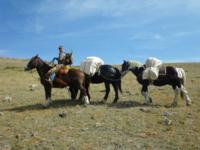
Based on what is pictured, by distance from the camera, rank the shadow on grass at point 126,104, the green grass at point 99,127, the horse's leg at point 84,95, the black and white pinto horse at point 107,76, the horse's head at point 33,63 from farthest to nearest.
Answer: the black and white pinto horse at point 107,76 → the horse's head at point 33,63 → the horse's leg at point 84,95 → the shadow on grass at point 126,104 → the green grass at point 99,127

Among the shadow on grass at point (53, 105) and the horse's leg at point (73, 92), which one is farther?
the horse's leg at point (73, 92)

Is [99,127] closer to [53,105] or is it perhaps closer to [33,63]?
[53,105]

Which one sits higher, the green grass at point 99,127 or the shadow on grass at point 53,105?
the shadow on grass at point 53,105

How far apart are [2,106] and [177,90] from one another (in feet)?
26.1

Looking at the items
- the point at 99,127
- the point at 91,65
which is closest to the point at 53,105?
the point at 91,65

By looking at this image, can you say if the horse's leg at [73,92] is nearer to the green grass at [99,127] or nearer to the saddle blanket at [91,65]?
the green grass at [99,127]

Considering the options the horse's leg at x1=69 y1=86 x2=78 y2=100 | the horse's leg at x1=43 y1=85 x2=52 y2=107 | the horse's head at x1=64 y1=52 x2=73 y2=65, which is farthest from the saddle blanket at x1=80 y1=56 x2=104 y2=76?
the horse's leg at x1=43 y1=85 x2=52 y2=107

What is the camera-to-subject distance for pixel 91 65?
16344 mm

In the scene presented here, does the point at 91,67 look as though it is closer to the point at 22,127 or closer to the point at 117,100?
the point at 117,100

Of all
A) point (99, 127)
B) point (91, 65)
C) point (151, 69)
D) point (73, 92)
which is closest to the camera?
point (99, 127)

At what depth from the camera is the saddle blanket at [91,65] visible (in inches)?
643

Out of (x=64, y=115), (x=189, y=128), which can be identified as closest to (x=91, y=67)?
(x=64, y=115)

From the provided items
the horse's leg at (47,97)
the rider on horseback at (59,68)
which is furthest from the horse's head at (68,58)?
the horse's leg at (47,97)

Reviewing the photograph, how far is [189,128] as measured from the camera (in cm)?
1250
